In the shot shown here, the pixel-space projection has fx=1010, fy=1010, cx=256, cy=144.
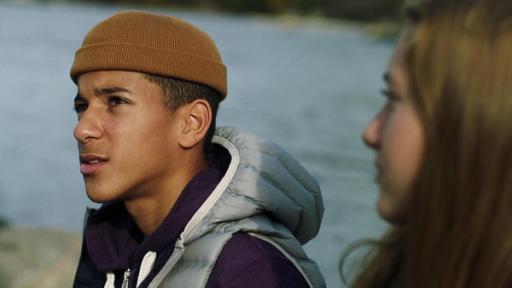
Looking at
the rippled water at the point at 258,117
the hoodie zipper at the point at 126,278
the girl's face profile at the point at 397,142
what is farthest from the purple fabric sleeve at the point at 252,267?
the rippled water at the point at 258,117

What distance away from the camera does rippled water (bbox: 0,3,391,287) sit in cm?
1281

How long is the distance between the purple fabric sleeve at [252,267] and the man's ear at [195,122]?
41 cm

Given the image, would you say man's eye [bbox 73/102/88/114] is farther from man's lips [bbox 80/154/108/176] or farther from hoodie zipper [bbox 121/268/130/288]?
hoodie zipper [bbox 121/268/130/288]

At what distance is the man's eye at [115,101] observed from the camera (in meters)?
2.88

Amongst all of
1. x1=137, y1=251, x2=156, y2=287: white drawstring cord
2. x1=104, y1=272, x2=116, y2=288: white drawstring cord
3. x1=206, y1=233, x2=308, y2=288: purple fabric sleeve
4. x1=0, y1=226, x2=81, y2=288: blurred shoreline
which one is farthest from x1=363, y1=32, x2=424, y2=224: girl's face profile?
x1=0, y1=226, x2=81, y2=288: blurred shoreline

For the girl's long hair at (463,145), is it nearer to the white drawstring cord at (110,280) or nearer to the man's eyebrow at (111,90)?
the man's eyebrow at (111,90)

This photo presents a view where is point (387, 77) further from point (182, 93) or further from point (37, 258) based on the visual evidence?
point (37, 258)

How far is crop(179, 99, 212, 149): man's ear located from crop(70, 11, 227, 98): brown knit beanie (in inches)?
2.8

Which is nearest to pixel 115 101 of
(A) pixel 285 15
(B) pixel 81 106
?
(B) pixel 81 106

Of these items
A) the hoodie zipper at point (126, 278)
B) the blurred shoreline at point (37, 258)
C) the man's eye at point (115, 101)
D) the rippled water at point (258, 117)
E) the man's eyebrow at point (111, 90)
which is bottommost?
the rippled water at point (258, 117)

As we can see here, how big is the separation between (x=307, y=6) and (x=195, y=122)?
7451cm

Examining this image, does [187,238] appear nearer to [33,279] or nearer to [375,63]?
[33,279]

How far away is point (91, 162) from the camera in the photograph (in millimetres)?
2842

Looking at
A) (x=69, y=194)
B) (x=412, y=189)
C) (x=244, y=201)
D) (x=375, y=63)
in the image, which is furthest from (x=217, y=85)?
(x=375, y=63)
